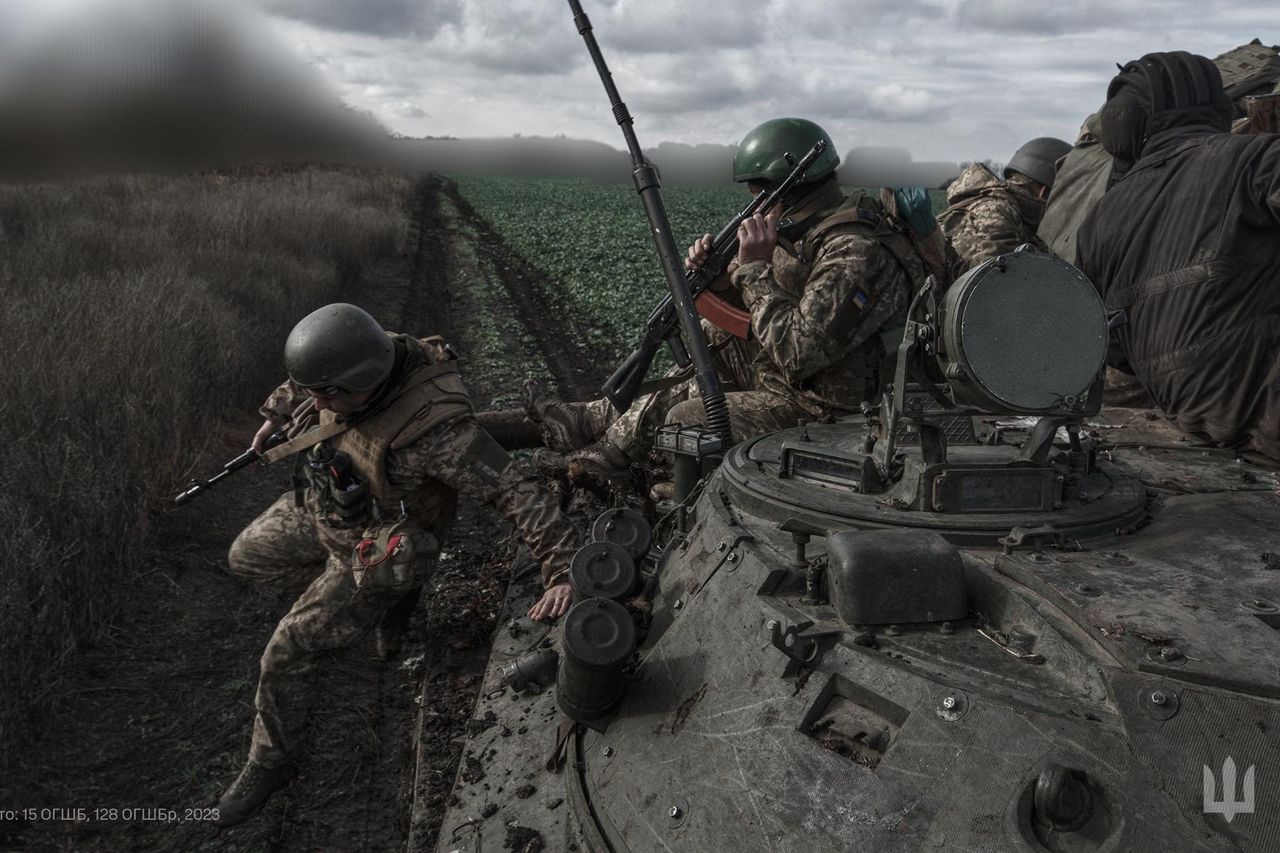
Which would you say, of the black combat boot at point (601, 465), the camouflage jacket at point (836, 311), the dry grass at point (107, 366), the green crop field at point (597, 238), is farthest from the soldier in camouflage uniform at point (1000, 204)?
the dry grass at point (107, 366)

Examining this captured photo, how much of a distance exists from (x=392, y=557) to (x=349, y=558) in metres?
0.35

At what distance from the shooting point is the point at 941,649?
2.60m

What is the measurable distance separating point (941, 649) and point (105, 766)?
4.40 meters

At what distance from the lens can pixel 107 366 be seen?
27.5 feet

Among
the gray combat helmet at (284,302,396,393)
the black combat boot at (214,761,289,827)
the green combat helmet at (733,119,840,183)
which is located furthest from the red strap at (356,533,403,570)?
the green combat helmet at (733,119,840,183)

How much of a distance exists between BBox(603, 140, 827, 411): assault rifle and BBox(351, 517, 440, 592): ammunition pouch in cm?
150

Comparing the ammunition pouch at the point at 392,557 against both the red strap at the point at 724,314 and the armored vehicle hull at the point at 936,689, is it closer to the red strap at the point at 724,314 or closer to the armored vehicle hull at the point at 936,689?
the armored vehicle hull at the point at 936,689

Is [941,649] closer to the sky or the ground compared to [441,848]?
closer to the sky

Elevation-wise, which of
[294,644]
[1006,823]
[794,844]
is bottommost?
[294,644]

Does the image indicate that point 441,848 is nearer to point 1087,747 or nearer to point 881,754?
point 881,754

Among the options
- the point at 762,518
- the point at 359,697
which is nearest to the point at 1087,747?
the point at 762,518

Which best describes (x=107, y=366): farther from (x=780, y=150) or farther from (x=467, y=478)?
(x=780, y=150)

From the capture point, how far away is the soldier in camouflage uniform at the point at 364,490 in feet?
15.8

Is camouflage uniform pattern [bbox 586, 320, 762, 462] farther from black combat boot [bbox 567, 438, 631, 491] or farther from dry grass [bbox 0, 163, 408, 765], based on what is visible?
dry grass [bbox 0, 163, 408, 765]
